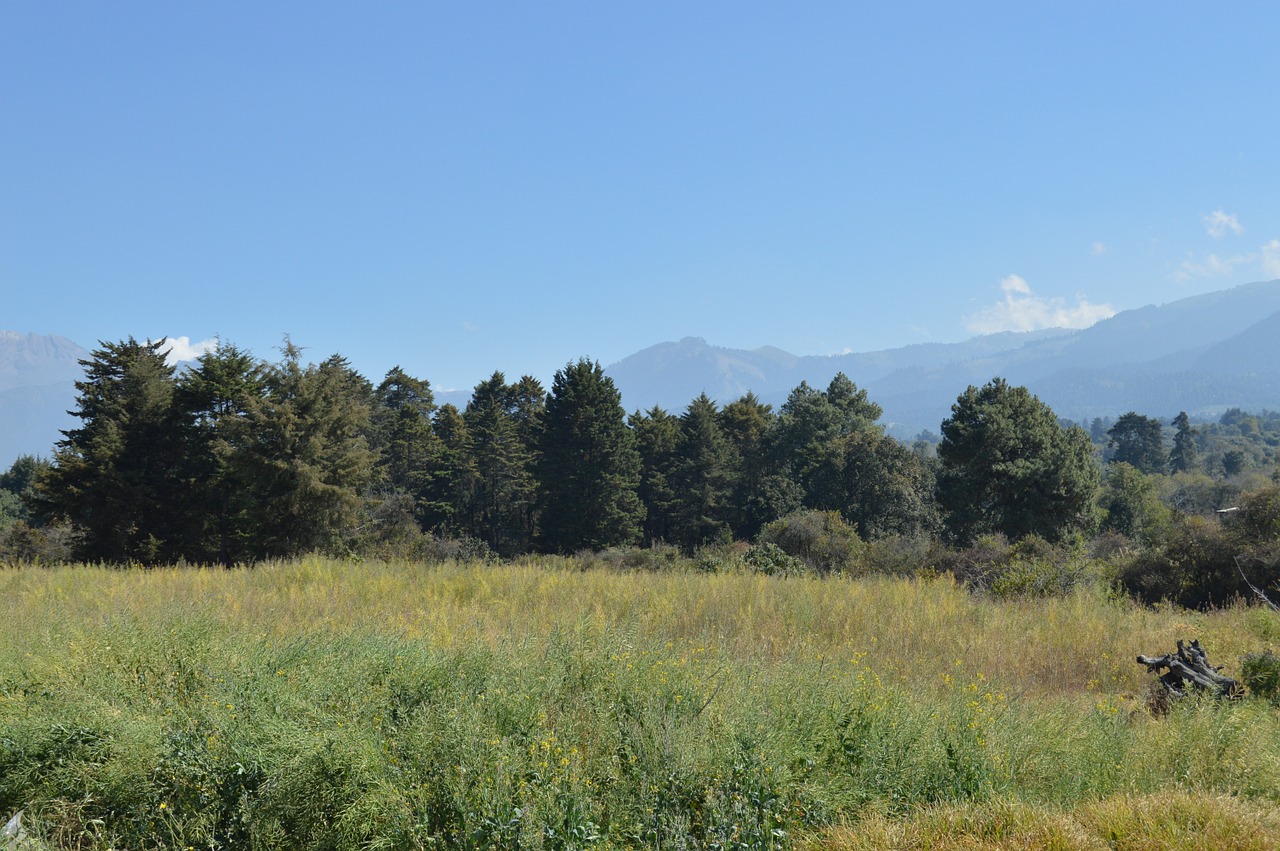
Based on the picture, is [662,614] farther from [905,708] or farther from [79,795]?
[79,795]

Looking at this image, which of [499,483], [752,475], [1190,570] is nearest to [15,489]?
[499,483]

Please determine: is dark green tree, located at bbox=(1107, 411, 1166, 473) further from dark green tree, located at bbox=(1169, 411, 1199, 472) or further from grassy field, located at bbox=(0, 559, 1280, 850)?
grassy field, located at bbox=(0, 559, 1280, 850)

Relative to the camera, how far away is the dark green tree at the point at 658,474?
160 feet

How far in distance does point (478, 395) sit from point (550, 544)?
47.7ft

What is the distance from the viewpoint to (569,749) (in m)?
4.18

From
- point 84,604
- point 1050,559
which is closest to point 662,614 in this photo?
point 84,604

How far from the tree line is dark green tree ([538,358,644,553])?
0.39 feet

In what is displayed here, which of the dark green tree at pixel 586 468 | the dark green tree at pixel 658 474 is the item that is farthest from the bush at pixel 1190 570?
the dark green tree at pixel 658 474

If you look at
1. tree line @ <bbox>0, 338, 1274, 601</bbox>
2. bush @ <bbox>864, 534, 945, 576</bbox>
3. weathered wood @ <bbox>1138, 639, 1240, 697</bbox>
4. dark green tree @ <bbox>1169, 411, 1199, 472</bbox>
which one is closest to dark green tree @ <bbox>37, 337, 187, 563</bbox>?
tree line @ <bbox>0, 338, 1274, 601</bbox>

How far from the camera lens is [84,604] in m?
8.33

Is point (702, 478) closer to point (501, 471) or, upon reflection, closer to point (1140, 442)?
point (501, 471)

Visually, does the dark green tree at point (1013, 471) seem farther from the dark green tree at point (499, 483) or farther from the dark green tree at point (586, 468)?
the dark green tree at point (499, 483)

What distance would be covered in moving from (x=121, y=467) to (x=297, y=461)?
782 cm

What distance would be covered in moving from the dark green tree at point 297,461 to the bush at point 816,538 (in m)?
15.2
